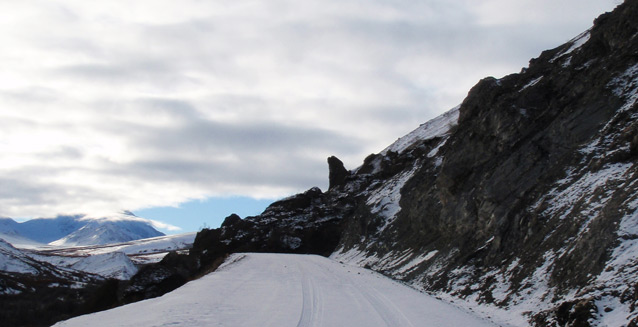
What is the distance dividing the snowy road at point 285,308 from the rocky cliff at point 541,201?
9.69ft

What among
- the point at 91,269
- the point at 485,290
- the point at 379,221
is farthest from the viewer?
the point at 91,269

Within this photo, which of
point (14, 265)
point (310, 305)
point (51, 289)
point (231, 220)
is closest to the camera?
point (310, 305)

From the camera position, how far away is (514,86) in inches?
1406

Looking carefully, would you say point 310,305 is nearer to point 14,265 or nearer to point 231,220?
point 231,220

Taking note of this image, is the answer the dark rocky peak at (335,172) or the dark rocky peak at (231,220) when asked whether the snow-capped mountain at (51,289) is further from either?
the dark rocky peak at (335,172)

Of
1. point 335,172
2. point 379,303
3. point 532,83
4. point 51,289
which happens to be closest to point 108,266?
point 51,289

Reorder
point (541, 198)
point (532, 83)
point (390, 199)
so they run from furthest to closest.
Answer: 1. point (390, 199)
2. point (532, 83)
3. point (541, 198)

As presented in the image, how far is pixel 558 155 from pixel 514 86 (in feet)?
39.6

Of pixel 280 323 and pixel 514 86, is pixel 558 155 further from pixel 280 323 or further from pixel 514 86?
pixel 280 323

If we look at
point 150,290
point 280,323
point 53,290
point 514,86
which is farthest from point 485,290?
point 53,290

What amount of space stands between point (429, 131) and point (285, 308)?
7427 centimetres

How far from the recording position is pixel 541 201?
23.0 meters

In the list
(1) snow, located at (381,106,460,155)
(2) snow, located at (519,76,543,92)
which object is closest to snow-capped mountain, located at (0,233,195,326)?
(2) snow, located at (519,76,543,92)

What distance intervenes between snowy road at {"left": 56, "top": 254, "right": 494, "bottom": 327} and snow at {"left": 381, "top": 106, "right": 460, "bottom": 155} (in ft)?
186
